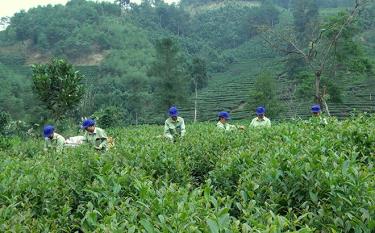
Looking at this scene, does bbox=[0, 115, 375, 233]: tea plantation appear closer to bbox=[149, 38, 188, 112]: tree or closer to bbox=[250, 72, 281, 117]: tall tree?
bbox=[250, 72, 281, 117]: tall tree

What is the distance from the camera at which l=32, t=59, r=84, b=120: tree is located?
17547mm

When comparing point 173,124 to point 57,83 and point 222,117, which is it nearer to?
point 222,117

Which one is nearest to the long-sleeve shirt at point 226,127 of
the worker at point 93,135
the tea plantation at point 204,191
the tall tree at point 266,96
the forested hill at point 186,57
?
the tea plantation at point 204,191

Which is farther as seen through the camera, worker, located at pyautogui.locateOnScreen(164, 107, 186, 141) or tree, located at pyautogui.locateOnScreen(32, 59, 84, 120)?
tree, located at pyautogui.locateOnScreen(32, 59, 84, 120)

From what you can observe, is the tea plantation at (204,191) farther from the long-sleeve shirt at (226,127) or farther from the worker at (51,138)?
the worker at (51,138)

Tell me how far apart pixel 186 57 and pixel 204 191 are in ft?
232

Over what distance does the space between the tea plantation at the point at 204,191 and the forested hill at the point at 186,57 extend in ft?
50.0

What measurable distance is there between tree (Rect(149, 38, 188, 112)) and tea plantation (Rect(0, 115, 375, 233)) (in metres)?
33.0

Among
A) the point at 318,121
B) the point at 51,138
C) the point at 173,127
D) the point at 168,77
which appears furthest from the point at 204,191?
the point at 168,77

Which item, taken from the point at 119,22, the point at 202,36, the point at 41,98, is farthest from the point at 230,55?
the point at 41,98

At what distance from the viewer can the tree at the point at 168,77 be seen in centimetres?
3891

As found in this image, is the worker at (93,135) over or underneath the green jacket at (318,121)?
underneath

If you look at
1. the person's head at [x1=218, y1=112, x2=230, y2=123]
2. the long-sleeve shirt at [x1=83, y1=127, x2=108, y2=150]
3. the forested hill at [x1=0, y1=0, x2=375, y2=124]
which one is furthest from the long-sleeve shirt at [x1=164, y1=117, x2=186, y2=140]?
the forested hill at [x1=0, y1=0, x2=375, y2=124]

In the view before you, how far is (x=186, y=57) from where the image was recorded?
7281 centimetres
